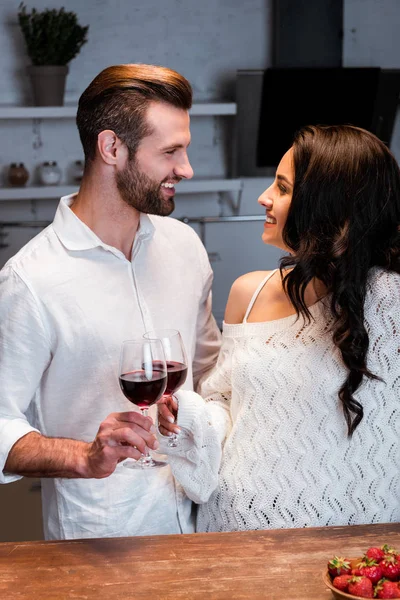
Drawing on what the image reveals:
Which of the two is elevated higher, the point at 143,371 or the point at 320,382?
the point at 143,371

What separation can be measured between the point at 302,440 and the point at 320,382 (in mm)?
136

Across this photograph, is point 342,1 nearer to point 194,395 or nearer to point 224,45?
point 224,45

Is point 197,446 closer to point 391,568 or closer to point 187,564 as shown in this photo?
point 187,564

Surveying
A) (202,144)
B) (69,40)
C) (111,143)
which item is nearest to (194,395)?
(111,143)

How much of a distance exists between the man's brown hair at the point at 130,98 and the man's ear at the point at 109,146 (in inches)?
0.6

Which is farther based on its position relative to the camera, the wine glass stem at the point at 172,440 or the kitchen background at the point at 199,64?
the kitchen background at the point at 199,64

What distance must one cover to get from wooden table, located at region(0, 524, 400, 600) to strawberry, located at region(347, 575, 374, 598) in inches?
5.6

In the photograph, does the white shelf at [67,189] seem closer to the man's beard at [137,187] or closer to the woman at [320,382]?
the man's beard at [137,187]

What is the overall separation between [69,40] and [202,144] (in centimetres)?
119

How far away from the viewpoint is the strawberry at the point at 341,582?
1279 millimetres

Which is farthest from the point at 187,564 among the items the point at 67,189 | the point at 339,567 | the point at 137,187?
the point at 67,189

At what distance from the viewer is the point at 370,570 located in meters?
1.29

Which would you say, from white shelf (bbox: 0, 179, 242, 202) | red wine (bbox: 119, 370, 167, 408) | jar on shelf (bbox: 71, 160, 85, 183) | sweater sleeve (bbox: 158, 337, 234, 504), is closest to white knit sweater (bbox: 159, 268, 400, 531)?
sweater sleeve (bbox: 158, 337, 234, 504)

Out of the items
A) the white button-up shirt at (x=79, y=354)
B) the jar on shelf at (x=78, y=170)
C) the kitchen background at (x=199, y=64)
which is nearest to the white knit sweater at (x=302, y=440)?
the white button-up shirt at (x=79, y=354)
